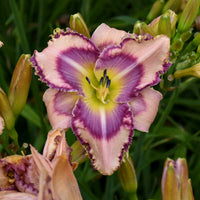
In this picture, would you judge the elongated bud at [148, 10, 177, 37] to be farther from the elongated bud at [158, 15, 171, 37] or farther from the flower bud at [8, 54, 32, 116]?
the flower bud at [8, 54, 32, 116]

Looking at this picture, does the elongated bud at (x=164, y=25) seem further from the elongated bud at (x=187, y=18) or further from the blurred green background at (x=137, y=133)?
the blurred green background at (x=137, y=133)

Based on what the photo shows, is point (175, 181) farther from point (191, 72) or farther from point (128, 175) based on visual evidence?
point (191, 72)

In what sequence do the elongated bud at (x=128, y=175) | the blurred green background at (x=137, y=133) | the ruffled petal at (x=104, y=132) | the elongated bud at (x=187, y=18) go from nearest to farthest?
the ruffled petal at (x=104, y=132), the elongated bud at (x=128, y=175), the elongated bud at (x=187, y=18), the blurred green background at (x=137, y=133)

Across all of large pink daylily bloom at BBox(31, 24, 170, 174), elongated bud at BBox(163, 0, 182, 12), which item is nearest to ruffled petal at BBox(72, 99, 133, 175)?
large pink daylily bloom at BBox(31, 24, 170, 174)

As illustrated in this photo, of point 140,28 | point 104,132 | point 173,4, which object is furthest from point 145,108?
point 173,4

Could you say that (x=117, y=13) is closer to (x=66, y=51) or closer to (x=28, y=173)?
(x=66, y=51)

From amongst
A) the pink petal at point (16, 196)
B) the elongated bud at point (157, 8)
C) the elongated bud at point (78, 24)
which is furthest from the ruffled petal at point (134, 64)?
the elongated bud at point (157, 8)

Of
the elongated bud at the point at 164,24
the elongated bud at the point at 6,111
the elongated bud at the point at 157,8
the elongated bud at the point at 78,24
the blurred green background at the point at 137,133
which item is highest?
the elongated bud at the point at 78,24
